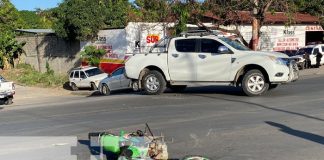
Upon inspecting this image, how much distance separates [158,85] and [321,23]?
2790 centimetres

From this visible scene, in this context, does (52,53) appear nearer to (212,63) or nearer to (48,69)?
(48,69)

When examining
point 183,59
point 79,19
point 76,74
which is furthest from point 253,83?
point 79,19

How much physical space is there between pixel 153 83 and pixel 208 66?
204 cm

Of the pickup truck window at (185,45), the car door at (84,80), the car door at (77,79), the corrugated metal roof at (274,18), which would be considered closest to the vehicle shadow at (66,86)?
the car door at (77,79)

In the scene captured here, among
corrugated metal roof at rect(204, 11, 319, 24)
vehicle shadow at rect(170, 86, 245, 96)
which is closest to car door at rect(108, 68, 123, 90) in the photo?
vehicle shadow at rect(170, 86, 245, 96)

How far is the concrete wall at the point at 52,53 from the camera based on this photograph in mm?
39156

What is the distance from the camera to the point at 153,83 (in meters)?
16.9

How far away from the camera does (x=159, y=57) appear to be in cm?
1648

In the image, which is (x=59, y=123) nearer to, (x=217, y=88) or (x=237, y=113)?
(x=237, y=113)

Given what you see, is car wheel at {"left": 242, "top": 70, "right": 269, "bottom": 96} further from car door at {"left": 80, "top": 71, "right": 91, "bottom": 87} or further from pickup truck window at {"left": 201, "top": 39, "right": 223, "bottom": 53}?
car door at {"left": 80, "top": 71, "right": 91, "bottom": 87}

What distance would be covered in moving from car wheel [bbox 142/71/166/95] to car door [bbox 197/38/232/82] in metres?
1.31

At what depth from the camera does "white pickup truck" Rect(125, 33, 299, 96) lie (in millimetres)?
15117

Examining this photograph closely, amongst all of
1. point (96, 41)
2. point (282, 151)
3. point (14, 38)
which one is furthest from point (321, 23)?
point (282, 151)

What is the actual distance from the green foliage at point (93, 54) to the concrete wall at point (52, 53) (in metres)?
2.67
